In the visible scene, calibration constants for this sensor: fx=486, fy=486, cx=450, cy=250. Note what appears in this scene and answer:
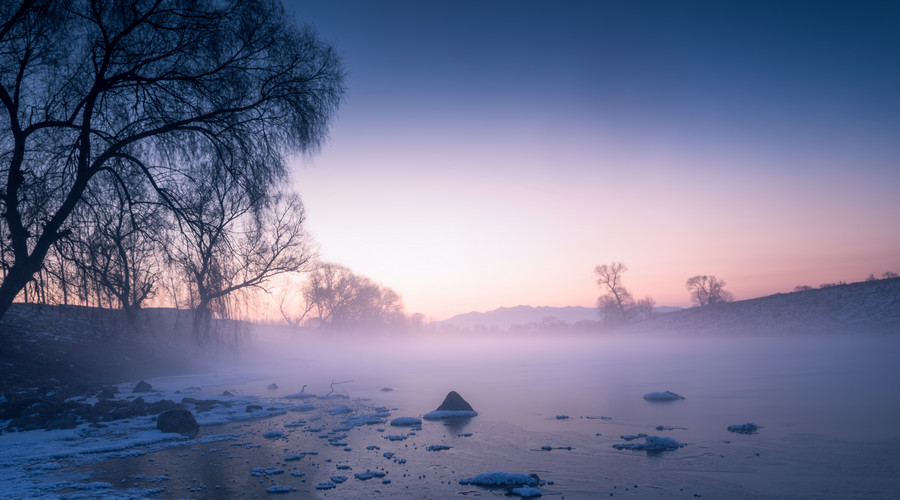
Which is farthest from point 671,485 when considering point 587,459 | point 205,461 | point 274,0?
point 274,0

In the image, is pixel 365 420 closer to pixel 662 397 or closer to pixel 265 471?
pixel 265 471

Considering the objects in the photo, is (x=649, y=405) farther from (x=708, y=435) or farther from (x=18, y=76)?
(x=18, y=76)

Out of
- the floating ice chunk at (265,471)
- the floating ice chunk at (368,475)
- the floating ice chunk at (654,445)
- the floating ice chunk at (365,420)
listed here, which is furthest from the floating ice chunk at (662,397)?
the floating ice chunk at (265,471)

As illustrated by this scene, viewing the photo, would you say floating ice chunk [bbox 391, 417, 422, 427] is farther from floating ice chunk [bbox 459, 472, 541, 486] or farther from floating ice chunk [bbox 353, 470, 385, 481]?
floating ice chunk [bbox 459, 472, 541, 486]

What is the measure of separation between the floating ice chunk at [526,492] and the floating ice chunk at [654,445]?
11.8 ft

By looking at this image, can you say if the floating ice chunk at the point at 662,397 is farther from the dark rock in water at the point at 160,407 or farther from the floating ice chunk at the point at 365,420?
the dark rock in water at the point at 160,407

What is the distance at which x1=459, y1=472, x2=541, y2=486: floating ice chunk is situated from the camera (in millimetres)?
8016

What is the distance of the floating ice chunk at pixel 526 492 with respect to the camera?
7.45m

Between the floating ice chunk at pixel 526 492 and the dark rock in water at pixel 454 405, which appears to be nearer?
the floating ice chunk at pixel 526 492

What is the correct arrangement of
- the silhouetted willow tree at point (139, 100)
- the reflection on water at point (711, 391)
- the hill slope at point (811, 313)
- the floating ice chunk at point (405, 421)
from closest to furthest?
the silhouetted willow tree at point (139, 100) → the reflection on water at point (711, 391) → the floating ice chunk at point (405, 421) → the hill slope at point (811, 313)

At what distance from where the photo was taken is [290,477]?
8.44 m

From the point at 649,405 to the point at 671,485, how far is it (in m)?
9.00

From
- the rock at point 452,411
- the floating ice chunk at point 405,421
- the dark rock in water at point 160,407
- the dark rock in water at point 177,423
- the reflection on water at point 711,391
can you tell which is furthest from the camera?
the dark rock in water at point 160,407

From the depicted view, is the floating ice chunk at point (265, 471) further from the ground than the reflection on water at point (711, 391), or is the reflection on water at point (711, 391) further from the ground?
the floating ice chunk at point (265, 471)
